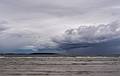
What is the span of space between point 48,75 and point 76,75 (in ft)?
13.5

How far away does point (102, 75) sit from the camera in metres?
36.2

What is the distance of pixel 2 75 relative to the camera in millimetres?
37000

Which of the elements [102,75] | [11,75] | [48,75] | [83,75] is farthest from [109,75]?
[11,75]

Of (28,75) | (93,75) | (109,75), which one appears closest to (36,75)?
(28,75)

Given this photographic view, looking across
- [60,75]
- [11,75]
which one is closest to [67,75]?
[60,75]

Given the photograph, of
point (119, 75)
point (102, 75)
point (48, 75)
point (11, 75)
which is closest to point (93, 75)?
point (102, 75)

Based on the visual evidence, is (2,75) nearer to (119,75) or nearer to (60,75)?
(60,75)

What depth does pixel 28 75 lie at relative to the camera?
120 ft

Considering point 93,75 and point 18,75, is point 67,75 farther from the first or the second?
point 18,75

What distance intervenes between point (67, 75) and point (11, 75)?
329 inches

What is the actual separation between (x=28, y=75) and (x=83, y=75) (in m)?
8.11

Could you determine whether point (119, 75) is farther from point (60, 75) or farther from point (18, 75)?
point (18, 75)

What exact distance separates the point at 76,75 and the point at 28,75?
7.05 meters

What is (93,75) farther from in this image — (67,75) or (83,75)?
(67,75)
